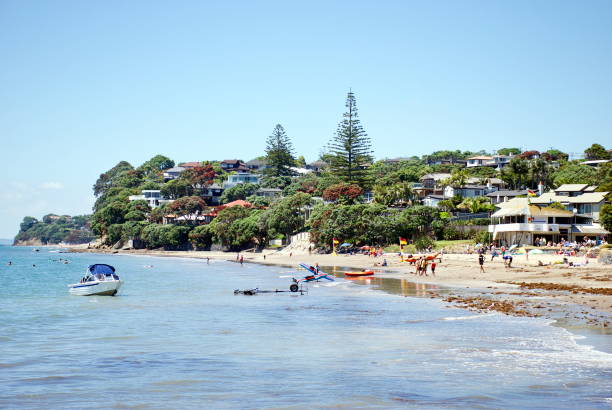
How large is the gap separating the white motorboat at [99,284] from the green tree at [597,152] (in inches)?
3856

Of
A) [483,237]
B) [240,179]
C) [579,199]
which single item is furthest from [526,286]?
[240,179]

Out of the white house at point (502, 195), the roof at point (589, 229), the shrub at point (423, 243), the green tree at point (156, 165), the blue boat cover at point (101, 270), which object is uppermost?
the green tree at point (156, 165)

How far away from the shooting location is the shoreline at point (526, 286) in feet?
71.2

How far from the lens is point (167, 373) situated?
13.8 metres

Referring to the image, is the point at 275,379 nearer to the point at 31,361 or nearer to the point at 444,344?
the point at 444,344

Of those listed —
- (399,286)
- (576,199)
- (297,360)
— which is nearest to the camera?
(297,360)

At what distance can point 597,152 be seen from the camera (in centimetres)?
10956

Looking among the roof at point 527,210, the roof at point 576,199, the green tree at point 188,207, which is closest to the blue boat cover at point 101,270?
the roof at point 527,210

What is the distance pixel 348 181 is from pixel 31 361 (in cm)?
8238

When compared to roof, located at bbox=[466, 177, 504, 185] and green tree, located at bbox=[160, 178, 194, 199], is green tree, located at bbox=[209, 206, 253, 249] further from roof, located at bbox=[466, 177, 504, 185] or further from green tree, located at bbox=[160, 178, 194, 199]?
roof, located at bbox=[466, 177, 504, 185]

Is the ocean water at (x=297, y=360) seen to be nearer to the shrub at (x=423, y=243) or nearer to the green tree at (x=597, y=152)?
the shrub at (x=423, y=243)

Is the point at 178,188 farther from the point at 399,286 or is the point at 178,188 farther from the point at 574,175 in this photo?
the point at 399,286

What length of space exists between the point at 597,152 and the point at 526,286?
8900cm

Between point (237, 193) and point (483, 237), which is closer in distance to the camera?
point (483, 237)
